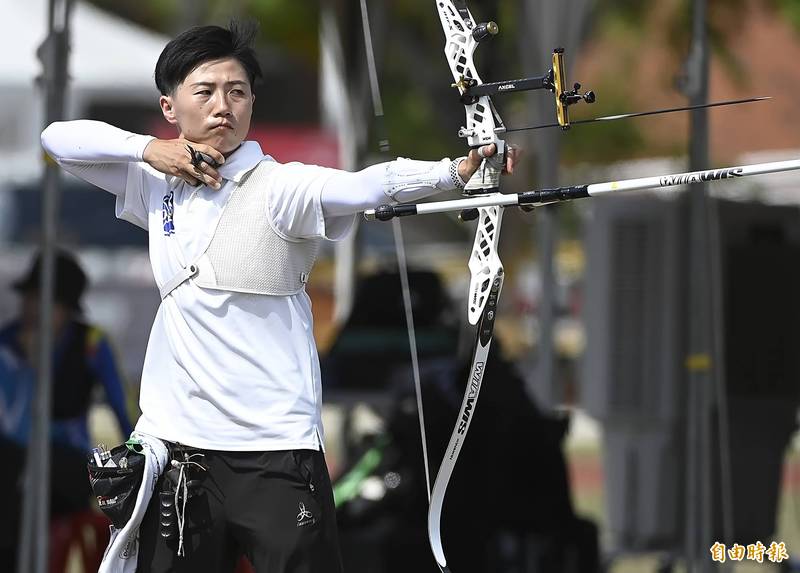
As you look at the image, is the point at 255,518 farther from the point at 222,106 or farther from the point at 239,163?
the point at 222,106

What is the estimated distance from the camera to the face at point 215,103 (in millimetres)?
2807

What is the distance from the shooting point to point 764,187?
12227 mm

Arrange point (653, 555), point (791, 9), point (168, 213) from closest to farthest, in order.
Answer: point (168, 213), point (653, 555), point (791, 9)

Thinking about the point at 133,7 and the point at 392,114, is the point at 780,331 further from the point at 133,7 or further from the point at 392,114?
the point at 133,7

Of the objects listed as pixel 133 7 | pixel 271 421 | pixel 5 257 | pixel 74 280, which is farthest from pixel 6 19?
pixel 133 7

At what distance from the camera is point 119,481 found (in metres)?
2.76

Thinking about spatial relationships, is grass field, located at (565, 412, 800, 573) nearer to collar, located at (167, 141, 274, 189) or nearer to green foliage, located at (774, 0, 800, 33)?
collar, located at (167, 141, 274, 189)

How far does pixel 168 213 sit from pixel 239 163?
0.17m

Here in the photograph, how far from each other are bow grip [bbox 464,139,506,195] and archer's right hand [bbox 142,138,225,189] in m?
0.50

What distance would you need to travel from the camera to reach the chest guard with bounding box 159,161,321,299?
2.78 metres

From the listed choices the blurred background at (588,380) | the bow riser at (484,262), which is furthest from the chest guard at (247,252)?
the blurred background at (588,380)

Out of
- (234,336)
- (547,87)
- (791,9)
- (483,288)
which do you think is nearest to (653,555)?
(483,288)

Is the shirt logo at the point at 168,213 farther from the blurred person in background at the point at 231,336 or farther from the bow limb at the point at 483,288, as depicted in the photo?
the bow limb at the point at 483,288

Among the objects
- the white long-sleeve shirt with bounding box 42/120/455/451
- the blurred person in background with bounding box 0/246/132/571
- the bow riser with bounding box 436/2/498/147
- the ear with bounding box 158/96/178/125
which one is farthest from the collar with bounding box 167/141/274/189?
the blurred person in background with bounding box 0/246/132/571
